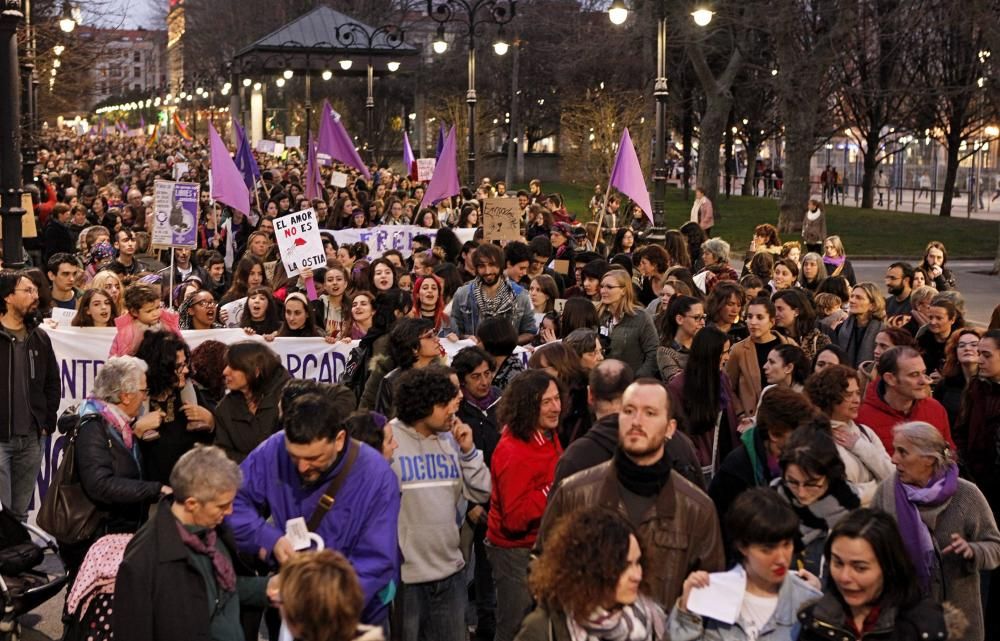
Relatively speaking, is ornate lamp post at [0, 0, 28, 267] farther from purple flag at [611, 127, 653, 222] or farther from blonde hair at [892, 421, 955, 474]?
blonde hair at [892, 421, 955, 474]

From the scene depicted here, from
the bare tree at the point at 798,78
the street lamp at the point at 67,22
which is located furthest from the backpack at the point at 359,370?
the bare tree at the point at 798,78

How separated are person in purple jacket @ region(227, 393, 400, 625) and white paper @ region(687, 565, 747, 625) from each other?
1237 millimetres

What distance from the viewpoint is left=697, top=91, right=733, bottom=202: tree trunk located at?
4293 cm

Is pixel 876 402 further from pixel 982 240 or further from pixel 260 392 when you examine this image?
pixel 982 240

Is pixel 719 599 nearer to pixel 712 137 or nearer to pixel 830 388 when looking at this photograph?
pixel 830 388

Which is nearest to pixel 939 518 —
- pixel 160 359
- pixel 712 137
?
pixel 160 359

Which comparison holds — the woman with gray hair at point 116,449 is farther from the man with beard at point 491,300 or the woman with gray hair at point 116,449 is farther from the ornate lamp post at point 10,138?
the ornate lamp post at point 10,138

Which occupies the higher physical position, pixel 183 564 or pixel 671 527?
pixel 671 527

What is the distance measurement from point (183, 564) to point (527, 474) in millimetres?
1771

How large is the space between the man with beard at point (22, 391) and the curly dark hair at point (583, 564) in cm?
529

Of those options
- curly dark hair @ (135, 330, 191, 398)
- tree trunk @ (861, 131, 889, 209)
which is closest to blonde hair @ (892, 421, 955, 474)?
curly dark hair @ (135, 330, 191, 398)

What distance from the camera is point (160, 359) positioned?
23.7 ft

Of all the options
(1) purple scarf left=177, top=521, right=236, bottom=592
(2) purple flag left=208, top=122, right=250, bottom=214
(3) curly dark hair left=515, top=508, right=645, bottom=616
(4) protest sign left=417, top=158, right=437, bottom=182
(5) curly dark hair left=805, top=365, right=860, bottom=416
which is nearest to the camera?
(3) curly dark hair left=515, top=508, right=645, bottom=616

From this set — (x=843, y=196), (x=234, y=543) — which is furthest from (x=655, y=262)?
(x=843, y=196)
